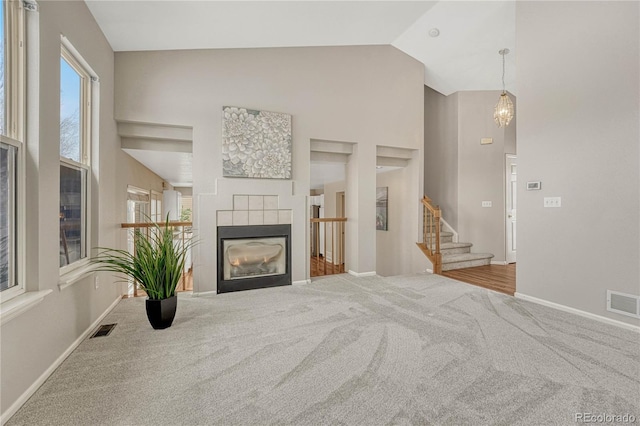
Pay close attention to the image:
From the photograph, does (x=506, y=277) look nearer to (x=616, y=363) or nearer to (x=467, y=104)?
(x=616, y=363)

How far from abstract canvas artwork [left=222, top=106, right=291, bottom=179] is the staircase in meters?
2.55

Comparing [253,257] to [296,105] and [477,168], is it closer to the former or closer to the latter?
[296,105]

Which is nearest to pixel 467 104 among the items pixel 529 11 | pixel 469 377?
pixel 529 11

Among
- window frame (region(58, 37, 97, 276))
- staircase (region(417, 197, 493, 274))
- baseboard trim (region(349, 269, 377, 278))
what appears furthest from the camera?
staircase (region(417, 197, 493, 274))

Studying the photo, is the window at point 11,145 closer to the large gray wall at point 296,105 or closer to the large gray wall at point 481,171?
the large gray wall at point 296,105

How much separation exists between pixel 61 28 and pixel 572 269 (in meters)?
4.93

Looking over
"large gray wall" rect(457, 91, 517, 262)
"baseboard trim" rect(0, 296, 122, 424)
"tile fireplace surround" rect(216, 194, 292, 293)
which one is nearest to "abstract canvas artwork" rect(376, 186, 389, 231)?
"large gray wall" rect(457, 91, 517, 262)

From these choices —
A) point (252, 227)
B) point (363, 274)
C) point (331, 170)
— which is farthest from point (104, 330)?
point (331, 170)

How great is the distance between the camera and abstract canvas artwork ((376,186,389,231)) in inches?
237

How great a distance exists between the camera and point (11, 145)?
5.38 ft

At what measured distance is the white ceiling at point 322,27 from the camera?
2.82 m

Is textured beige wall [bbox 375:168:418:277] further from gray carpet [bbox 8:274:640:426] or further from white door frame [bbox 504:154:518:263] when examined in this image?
gray carpet [bbox 8:274:640:426]

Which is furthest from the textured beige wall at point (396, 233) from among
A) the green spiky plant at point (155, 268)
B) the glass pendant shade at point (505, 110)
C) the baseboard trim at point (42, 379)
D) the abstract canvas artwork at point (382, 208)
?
the baseboard trim at point (42, 379)

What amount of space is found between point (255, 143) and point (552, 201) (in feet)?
11.6
